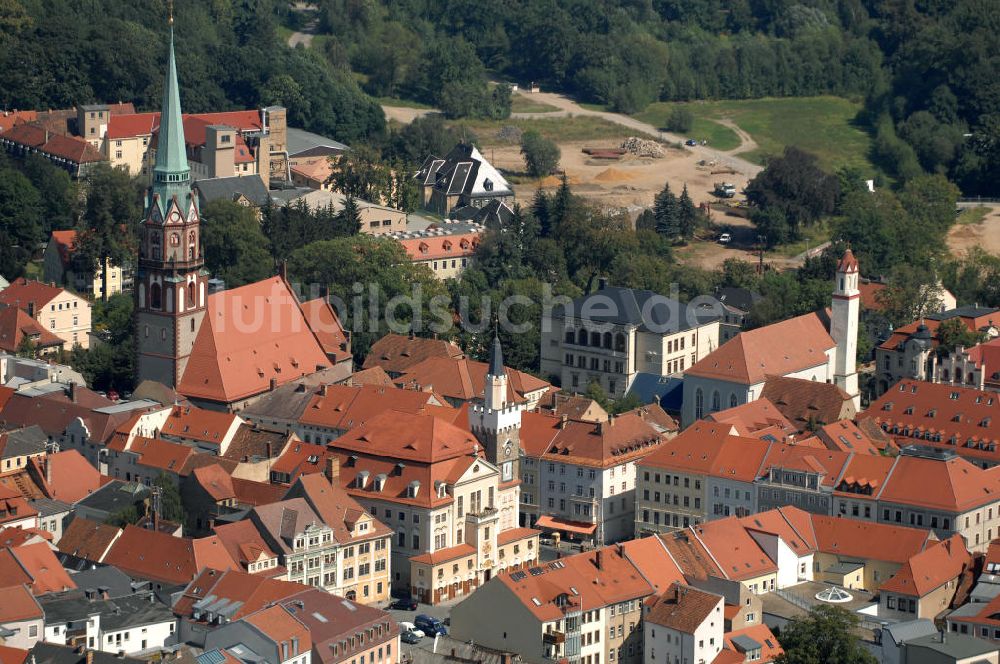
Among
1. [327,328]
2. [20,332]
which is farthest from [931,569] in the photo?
[20,332]

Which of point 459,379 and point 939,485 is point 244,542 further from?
point 939,485

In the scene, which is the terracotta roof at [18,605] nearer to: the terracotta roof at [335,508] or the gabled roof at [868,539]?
the terracotta roof at [335,508]

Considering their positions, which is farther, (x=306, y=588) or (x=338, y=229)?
(x=338, y=229)

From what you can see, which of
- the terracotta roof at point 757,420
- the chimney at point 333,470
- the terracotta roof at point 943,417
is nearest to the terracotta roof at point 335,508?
the chimney at point 333,470

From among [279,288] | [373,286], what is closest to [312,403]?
[279,288]

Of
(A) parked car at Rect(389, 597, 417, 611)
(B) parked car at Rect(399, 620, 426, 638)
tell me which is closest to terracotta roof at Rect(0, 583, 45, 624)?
(B) parked car at Rect(399, 620, 426, 638)

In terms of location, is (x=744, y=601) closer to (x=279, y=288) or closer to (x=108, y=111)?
(x=279, y=288)
